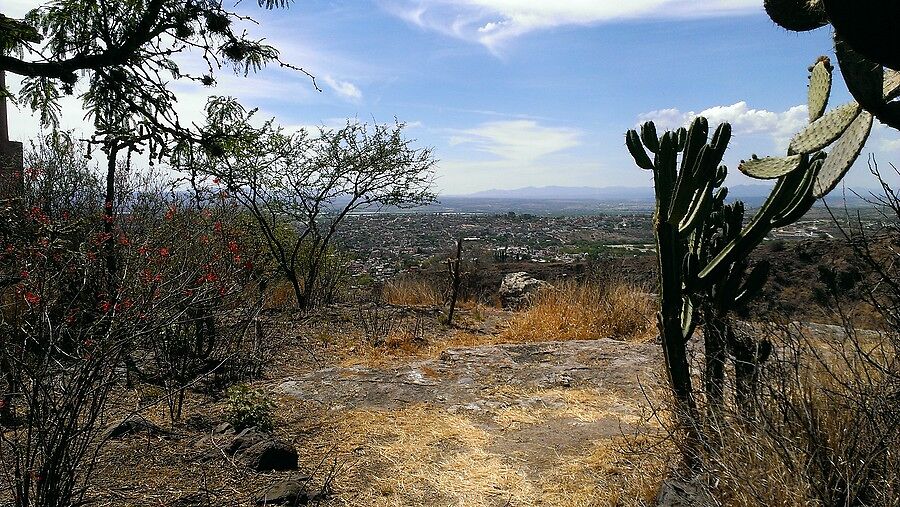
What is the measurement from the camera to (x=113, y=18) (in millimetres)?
3260

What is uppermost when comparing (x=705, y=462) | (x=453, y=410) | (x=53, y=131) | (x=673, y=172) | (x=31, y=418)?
(x=53, y=131)

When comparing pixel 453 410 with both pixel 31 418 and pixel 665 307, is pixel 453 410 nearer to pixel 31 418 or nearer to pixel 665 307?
pixel 665 307

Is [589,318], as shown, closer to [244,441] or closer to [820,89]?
[820,89]

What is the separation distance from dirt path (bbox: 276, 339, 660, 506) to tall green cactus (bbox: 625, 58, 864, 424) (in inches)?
17.4

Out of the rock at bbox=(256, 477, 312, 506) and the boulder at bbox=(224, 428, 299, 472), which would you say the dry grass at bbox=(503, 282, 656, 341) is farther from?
the rock at bbox=(256, 477, 312, 506)

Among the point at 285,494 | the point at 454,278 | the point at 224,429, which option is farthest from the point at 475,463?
the point at 454,278

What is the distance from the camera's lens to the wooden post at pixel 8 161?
7020mm

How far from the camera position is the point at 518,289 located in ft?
39.7

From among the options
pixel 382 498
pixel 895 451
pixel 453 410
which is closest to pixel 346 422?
pixel 453 410

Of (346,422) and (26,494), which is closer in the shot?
(26,494)

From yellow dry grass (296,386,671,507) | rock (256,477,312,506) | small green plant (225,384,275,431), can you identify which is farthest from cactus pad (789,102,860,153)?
small green plant (225,384,275,431)

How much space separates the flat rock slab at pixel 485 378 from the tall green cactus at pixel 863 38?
248cm

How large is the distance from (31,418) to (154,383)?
3.11 meters

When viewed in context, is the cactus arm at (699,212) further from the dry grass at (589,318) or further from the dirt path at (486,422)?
the dry grass at (589,318)
